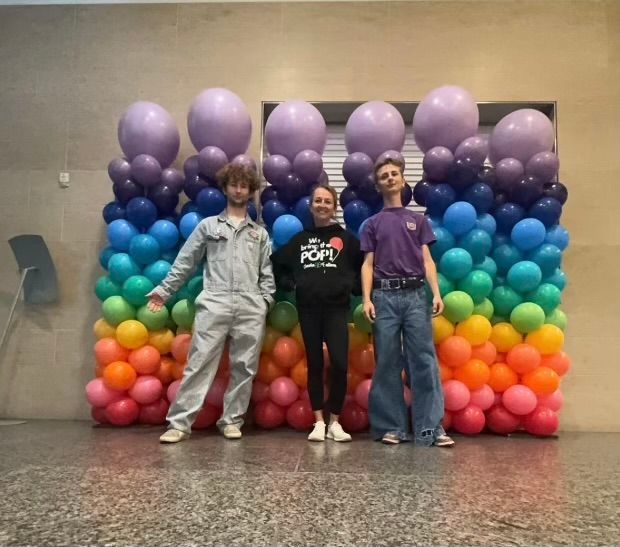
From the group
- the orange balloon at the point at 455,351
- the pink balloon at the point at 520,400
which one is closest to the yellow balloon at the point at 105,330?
the orange balloon at the point at 455,351

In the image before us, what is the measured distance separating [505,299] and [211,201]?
180 centimetres

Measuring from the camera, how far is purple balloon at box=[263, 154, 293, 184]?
3.18 meters

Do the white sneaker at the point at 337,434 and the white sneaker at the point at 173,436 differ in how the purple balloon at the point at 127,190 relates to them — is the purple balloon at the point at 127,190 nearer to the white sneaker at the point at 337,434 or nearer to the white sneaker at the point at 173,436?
the white sneaker at the point at 173,436

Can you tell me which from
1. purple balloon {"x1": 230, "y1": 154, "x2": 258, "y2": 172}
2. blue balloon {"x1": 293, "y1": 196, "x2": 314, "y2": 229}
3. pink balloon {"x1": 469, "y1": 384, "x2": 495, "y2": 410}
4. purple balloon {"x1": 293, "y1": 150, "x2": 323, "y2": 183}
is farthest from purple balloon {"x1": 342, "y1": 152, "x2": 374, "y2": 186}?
pink balloon {"x1": 469, "y1": 384, "x2": 495, "y2": 410}

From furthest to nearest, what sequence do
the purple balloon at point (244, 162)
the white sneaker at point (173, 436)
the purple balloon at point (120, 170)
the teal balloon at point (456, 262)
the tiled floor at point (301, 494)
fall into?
1. the purple balloon at point (120, 170)
2. the purple balloon at point (244, 162)
3. the teal balloon at point (456, 262)
4. the white sneaker at point (173, 436)
5. the tiled floor at point (301, 494)

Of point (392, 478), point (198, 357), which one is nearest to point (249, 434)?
point (198, 357)

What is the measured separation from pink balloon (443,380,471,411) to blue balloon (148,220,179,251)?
1802 millimetres

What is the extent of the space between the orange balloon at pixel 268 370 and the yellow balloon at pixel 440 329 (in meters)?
0.89

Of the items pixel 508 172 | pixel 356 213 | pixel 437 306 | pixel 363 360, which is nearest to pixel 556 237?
pixel 508 172

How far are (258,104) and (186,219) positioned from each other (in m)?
1.22

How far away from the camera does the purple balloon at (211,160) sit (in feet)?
10.4

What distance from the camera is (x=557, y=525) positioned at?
1.41m

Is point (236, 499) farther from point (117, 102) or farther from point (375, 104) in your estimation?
point (117, 102)

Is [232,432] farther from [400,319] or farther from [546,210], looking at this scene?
[546,210]
